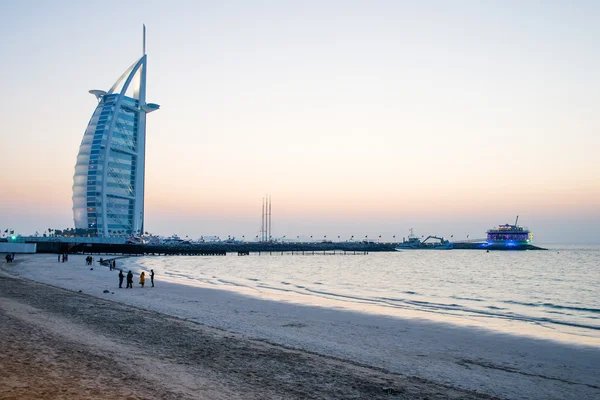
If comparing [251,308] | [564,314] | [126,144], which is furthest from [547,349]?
[126,144]

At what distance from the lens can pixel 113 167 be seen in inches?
6398

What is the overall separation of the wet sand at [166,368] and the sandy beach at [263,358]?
1.2 inches

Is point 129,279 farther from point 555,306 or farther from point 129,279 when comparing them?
point 555,306

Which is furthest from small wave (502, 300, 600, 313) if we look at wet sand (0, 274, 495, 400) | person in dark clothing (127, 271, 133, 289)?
person in dark clothing (127, 271, 133, 289)

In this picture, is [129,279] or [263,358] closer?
[263,358]

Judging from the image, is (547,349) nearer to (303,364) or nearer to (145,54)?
(303,364)

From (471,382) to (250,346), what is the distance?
290 inches

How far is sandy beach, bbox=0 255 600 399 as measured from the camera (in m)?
11.1

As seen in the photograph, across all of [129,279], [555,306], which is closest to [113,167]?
[129,279]

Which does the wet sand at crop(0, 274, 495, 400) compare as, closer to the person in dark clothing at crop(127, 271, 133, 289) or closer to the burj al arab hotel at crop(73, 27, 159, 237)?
the person in dark clothing at crop(127, 271, 133, 289)

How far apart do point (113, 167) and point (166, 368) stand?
534 feet

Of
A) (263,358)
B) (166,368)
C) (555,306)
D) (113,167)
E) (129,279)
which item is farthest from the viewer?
(113,167)

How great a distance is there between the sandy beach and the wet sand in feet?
0.10

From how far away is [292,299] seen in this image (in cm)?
3684
